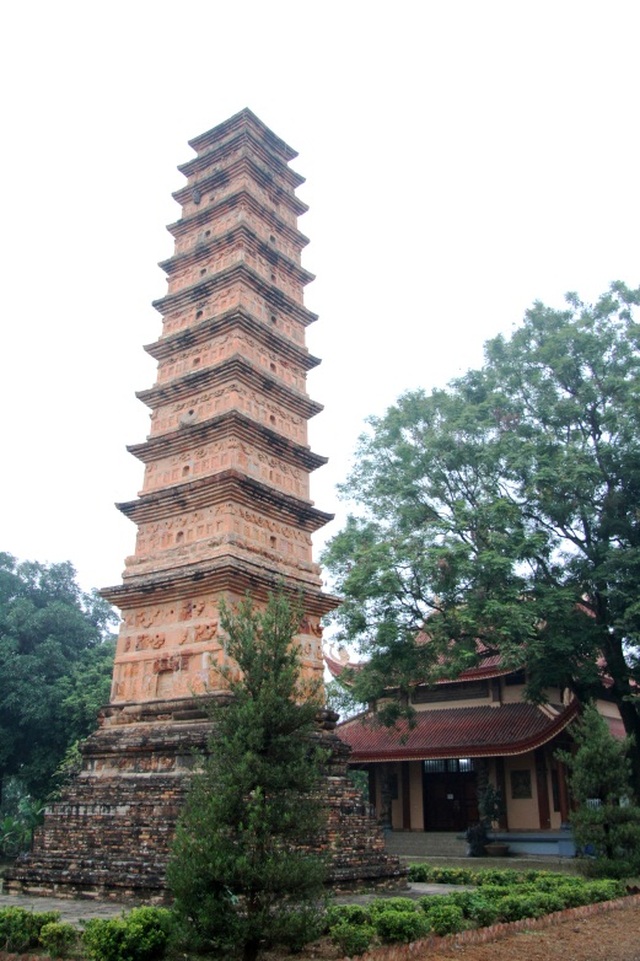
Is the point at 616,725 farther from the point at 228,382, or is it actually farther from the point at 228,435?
the point at 228,382

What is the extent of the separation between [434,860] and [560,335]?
1620 centimetres

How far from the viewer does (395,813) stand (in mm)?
27438

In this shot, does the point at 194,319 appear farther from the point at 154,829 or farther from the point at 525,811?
the point at 525,811

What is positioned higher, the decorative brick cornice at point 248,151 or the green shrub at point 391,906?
the decorative brick cornice at point 248,151

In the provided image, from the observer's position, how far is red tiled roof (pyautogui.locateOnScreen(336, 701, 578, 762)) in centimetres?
2261

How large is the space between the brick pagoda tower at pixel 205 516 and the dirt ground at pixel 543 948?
2.25 metres

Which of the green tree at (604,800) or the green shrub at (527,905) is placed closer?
the green shrub at (527,905)

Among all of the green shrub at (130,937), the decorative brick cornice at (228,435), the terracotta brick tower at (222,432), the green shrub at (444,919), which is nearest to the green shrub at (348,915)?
the green shrub at (444,919)

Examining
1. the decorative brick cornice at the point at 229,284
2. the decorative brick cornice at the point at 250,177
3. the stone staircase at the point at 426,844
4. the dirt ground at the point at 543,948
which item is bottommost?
the stone staircase at the point at 426,844

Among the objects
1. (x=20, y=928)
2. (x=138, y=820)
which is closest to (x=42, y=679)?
(x=138, y=820)

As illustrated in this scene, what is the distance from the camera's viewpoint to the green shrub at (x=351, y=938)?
8773 millimetres

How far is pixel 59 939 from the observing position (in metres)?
9.03

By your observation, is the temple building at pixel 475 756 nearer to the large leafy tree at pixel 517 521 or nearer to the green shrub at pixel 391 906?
the large leafy tree at pixel 517 521

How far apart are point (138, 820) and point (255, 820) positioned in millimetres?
6396
